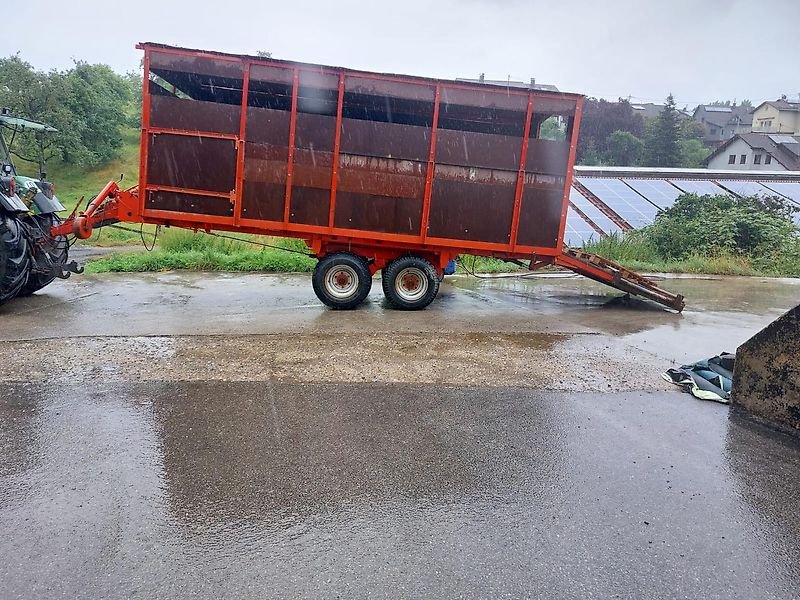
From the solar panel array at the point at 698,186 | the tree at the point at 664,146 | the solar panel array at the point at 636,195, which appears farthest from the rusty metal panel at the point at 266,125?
the tree at the point at 664,146

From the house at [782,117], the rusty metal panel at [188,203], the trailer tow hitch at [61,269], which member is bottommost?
the trailer tow hitch at [61,269]

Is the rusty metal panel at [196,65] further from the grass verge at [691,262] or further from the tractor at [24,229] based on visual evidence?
the grass verge at [691,262]

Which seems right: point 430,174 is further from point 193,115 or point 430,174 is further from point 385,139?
point 193,115

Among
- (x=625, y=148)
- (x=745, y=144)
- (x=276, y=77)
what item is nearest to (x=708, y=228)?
(x=276, y=77)

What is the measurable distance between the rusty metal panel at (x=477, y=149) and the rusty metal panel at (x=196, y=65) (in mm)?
2973

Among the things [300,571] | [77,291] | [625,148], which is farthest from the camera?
[625,148]

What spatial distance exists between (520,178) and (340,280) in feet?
10.1

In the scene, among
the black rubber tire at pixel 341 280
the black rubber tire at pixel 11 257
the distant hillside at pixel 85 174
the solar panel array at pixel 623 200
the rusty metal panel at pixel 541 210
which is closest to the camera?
the black rubber tire at pixel 11 257

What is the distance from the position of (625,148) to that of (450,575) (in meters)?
48.0

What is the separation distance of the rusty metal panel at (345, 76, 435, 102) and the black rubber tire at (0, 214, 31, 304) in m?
4.97

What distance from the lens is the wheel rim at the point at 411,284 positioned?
935 centimetres

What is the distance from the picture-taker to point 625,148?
4609 cm

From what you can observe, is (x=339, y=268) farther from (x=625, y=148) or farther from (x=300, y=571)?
(x=625, y=148)

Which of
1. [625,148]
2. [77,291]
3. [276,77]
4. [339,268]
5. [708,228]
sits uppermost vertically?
[625,148]
